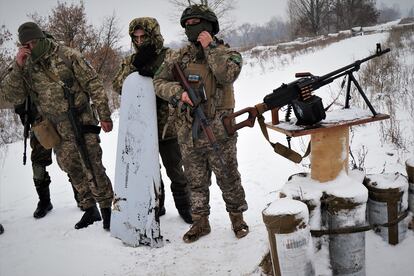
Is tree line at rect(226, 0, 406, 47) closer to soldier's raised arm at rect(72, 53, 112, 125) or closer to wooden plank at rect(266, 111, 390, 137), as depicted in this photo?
soldier's raised arm at rect(72, 53, 112, 125)

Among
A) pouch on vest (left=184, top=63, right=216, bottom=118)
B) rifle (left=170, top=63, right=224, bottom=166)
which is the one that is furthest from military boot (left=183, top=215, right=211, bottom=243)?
pouch on vest (left=184, top=63, right=216, bottom=118)

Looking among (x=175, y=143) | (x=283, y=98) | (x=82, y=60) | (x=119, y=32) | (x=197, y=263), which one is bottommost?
(x=197, y=263)

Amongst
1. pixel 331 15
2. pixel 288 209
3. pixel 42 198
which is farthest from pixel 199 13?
pixel 331 15

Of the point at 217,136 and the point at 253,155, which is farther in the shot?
the point at 253,155

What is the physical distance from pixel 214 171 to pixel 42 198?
2538 millimetres

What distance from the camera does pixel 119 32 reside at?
40.4ft

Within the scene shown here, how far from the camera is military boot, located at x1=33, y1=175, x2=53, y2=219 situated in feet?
13.4

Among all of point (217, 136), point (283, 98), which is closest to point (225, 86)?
point (217, 136)

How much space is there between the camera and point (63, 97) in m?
3.35

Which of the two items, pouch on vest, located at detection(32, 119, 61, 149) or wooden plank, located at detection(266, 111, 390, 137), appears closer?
wooden plank, located at detection(266, 111, 390, 137)

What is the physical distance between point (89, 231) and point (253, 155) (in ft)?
9.93

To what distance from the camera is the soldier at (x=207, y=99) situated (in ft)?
8.85

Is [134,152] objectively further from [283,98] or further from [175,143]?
[283,98]

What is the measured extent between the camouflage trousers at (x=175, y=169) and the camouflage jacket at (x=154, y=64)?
0.10m
